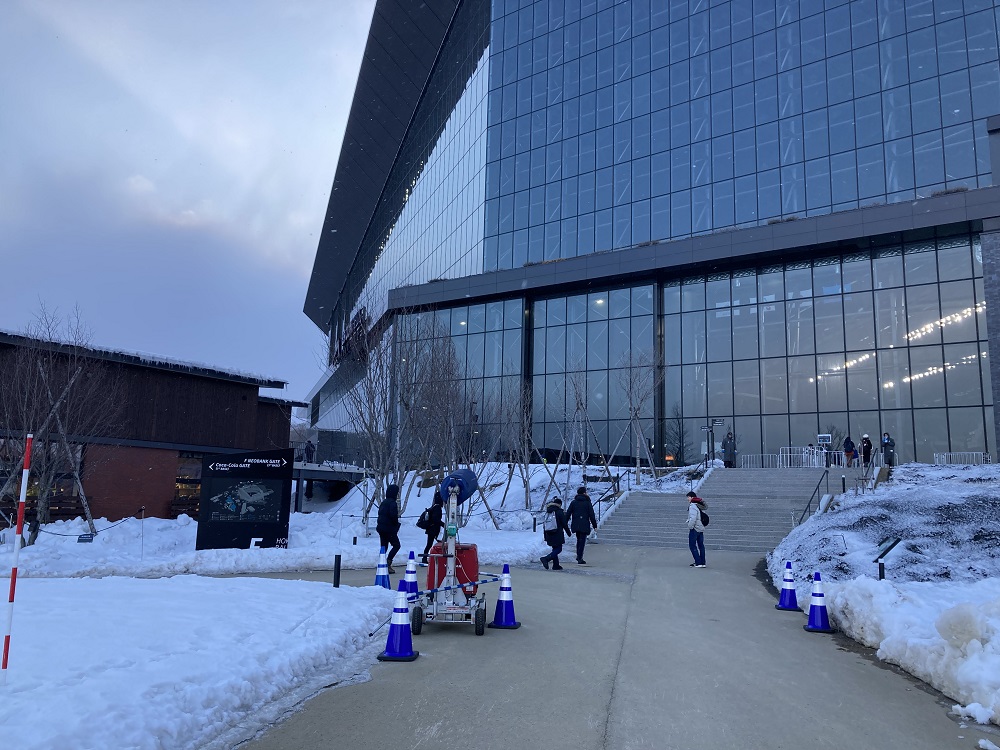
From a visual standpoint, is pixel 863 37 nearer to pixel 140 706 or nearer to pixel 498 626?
pixel 498 626

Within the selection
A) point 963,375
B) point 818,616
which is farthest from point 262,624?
point 963,375

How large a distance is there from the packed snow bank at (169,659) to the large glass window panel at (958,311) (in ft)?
111

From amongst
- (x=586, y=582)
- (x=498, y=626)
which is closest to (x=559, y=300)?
(x=586, y=582)

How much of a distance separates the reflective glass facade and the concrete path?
33853 millimetres

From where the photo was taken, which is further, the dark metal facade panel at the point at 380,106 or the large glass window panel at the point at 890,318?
the dark metal facade panel at the point at 380,106

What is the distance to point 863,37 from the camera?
130 ft

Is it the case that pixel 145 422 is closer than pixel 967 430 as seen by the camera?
Yes

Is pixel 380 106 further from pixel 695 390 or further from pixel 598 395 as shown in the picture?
pixel 695 390

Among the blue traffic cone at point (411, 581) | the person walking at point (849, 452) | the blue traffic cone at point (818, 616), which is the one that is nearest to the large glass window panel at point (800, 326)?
the person walking at point (849, 452)

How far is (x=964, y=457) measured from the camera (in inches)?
1320

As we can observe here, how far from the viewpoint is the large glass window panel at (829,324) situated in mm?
38500

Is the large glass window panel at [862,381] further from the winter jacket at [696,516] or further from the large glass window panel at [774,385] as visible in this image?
the winter jacket at [696,516]

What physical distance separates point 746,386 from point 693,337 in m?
4.06

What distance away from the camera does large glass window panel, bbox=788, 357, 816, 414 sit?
3869 centimetres
